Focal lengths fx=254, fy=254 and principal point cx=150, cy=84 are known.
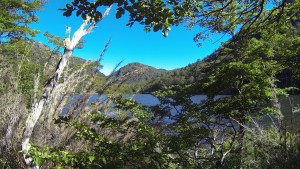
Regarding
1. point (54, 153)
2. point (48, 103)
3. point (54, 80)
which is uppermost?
point (54, 80)

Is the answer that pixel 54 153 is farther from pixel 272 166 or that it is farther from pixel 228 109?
pixel 228 109

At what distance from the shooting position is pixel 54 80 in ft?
8.52

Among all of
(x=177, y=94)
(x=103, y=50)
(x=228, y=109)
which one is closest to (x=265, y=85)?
(x=228, y=109)

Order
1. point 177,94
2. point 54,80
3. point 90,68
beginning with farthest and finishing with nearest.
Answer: point 177,94 < point 90,68 < point 54,80

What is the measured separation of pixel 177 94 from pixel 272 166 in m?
3.90

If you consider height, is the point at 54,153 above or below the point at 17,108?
below

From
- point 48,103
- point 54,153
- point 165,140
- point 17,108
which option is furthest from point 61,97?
point 165,140

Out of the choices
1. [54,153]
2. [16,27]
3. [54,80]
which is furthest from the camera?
[16,27]

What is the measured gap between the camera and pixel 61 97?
9.11 feet

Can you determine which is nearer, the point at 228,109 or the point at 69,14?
the point at 69,14

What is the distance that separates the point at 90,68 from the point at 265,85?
5.55m

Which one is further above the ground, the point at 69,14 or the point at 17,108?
the point at 69,14

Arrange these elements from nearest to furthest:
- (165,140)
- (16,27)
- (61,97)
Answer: (61,97) → (165,140) → (16,27)

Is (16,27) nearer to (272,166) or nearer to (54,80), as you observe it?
(54,80)
